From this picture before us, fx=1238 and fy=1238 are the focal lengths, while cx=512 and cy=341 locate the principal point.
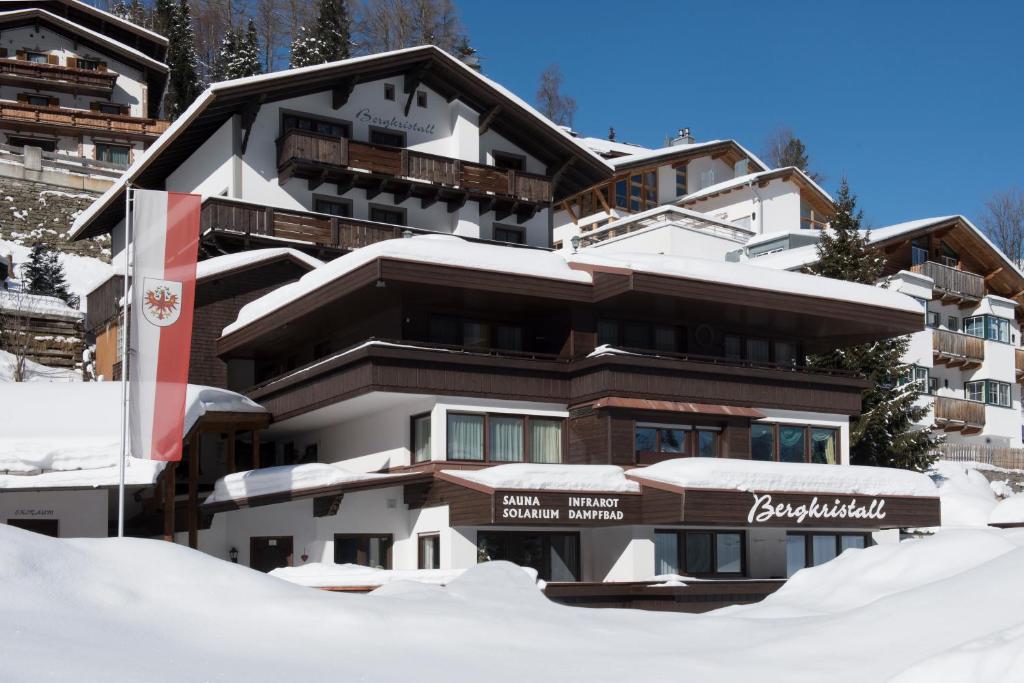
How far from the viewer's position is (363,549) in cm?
2973

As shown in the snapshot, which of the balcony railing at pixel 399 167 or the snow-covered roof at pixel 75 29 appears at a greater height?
the snow-covered roof at pixel 75 29

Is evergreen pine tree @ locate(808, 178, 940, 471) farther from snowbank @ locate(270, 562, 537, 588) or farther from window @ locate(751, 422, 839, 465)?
snowbank @ locate(270, 562, 537, 588)

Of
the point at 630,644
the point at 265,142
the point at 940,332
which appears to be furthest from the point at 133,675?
the point at 940,332

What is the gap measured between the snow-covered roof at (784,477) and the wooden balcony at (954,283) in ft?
78.0

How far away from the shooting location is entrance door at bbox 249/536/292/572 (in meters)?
31.1

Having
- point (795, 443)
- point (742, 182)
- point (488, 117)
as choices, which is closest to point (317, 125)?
point (488, 117)

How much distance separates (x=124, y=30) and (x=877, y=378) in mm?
56259

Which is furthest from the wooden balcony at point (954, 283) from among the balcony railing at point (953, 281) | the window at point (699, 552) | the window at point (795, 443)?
the window at point (699, 552)

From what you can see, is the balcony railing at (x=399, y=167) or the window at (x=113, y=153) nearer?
the balcony railing at (x=399, y=167)

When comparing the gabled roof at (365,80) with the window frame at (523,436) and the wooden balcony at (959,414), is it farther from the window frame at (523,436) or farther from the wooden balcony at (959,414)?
the wooden balcony at (959,414)

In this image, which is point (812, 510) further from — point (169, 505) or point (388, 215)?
point (388, 215)

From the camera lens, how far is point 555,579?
28.8m

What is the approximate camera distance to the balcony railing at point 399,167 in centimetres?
3862

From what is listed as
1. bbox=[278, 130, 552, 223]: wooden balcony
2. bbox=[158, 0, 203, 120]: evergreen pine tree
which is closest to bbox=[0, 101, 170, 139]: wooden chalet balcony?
bbox=[158, 0, 203, 120]: evergreen pine tree
